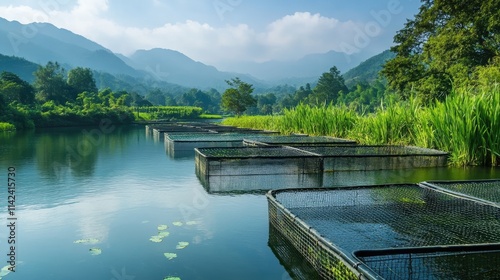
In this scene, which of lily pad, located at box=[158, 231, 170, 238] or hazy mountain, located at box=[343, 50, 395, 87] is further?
hazy mountain, located at box=[343, 50, 395, 87]

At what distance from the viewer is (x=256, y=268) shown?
3.02 metres

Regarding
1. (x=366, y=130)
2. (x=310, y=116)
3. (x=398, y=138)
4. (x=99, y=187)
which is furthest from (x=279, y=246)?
(x=310, y=116)

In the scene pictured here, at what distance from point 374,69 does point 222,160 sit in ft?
270

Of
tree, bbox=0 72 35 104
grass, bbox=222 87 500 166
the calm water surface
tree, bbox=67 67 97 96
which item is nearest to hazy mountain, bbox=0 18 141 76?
tree, bbox=67 67 97 96

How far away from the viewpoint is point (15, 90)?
3528 cm

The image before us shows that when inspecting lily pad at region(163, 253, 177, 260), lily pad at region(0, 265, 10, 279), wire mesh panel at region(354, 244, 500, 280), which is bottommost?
lily pad at region(0, 265, 10, 279)

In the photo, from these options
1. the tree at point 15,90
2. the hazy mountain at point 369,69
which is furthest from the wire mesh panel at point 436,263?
the hazy mountain at point 369,69

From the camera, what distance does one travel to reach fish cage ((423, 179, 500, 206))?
417 centimetres

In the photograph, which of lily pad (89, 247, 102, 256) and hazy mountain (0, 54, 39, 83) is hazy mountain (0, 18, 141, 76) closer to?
hazy mountain (0, 54, 39, 83)

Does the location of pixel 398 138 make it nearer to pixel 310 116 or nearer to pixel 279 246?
pixel 310 116

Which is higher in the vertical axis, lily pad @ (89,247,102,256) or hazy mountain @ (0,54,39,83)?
hazy mountain @ (0,54,39,83)

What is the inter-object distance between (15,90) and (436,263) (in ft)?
128

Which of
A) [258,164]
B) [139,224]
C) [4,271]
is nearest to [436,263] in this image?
[139,224]

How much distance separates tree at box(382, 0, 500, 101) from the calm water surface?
1258cm
